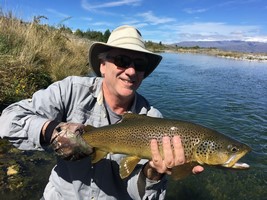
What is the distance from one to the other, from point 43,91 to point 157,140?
1.28 meters

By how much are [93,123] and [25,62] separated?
6.51 meters

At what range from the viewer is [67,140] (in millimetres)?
2617

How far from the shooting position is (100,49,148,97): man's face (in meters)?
3.24

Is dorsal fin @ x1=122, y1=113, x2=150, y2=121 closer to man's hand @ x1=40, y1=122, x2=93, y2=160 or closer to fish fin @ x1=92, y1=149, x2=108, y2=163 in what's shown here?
fish fin @ x1=92, y1=149, x2=108, y2=163

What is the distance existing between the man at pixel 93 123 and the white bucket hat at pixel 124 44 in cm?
1

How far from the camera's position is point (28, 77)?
8.86 meters

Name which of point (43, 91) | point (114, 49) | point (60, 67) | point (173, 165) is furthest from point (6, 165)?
point (60, 67)

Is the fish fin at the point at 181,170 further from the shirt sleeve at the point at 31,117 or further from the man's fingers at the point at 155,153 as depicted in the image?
the shirt sleeve at the point at 31,117

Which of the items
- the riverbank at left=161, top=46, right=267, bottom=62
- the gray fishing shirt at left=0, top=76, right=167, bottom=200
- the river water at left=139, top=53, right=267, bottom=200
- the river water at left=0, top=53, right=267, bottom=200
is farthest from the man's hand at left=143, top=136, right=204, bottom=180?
the riverbank at left=161, top=46, right=267, bottom=62

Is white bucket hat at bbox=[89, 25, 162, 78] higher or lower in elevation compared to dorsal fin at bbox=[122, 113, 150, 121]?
higher

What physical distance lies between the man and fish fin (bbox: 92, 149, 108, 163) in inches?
2.8

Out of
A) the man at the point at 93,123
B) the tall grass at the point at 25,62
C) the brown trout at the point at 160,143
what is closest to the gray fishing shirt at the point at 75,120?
the man at the point at 93,123

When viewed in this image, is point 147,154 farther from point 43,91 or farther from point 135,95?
point 43,91

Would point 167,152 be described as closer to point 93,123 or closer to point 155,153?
point 155,153
